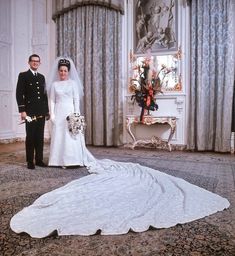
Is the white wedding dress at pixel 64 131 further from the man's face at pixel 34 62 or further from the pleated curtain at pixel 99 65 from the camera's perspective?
the pleated curtain at pixel 99 65

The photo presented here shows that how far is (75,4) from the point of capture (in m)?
6.58

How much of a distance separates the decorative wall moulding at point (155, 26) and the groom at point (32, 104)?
2712mm

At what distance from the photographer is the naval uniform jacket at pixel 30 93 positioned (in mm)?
4246

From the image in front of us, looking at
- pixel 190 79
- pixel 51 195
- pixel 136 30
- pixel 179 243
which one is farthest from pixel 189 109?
pixel 179 243

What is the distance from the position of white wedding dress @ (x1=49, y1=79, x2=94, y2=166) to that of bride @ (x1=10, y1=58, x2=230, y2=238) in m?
0.41

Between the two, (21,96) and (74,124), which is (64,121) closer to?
(74,124)

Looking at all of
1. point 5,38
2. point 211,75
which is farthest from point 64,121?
point 5,38

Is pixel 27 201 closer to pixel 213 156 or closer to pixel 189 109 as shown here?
pixel 213 156

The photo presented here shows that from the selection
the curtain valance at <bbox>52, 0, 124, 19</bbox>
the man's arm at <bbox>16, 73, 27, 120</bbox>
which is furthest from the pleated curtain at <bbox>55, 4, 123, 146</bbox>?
the man's arm at <bbox>16, 73, 27, 120</bbox>

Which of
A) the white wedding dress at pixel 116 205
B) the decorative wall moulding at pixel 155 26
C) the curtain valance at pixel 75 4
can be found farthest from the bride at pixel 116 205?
the curtain valance at pixel 75 4

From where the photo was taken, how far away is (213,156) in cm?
535

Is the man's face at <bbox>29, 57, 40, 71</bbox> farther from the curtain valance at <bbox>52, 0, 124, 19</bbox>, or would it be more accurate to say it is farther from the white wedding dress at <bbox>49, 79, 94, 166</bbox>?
the curtain valance at <bbox>52, 0, 124, 19</bbox>

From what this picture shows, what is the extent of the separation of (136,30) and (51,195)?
15.2 ft

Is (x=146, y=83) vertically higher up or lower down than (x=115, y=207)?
higher up
